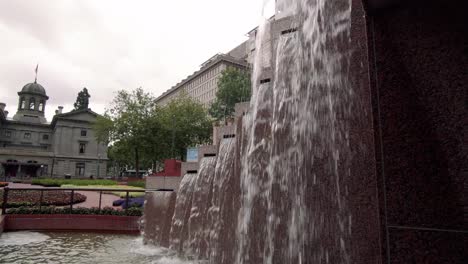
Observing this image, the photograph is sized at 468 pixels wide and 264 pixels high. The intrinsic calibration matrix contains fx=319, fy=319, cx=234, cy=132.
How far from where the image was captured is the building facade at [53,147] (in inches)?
3059

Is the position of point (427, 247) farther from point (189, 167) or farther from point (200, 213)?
point (189, 167)

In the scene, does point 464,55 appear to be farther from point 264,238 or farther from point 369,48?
point 264,238

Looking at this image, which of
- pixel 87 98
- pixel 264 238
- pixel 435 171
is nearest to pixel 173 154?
pixel 264 238

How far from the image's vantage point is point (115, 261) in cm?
723

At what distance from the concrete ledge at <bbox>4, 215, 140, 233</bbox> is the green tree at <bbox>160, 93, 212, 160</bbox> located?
38.1 metres

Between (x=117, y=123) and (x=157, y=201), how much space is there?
44335 mm

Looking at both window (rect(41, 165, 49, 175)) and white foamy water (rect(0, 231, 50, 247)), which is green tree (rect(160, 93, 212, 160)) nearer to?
white foamy water (rect(0, 231, 50, 247))

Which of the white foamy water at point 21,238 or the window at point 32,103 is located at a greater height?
the window at point 32,103

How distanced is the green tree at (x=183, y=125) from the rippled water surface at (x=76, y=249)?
132 ft

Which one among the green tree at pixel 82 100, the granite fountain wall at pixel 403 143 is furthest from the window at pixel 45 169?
the granite fountain wall at pixel 403 143

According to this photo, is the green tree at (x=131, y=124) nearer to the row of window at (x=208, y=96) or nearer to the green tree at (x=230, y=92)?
the green tree at (x=230, y=92)

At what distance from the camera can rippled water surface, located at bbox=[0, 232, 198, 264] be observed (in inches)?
286

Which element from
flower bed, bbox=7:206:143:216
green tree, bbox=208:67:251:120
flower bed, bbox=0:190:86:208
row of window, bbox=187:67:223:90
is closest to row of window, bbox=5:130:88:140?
row of window, bbox=187:67:223:90

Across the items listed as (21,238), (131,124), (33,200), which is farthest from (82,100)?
(21,238)
